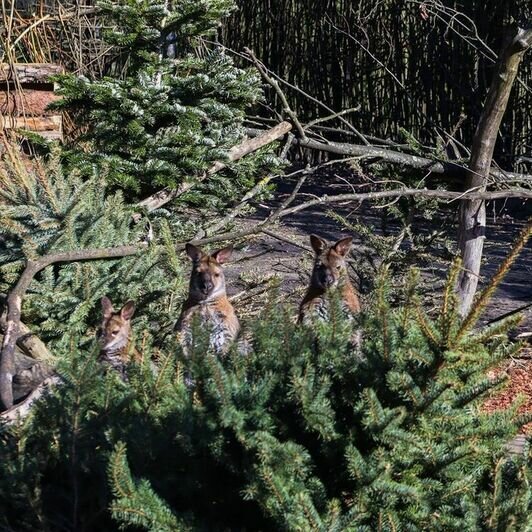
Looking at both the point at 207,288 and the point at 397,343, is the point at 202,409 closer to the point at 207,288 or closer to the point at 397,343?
the point at 397,343

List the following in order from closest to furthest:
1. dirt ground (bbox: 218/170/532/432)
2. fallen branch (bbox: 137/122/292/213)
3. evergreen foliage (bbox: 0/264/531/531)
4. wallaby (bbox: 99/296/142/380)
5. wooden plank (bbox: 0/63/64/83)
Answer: evergreen foliage (bbox: 0/264/531/531)
wallaby (bbox: 99/296/142/380)
dirt ground (bbox: 218/170/532/432)
fallen branch (bbox: 137/122/292/213)
wooden plank (bbox: 0/63/64/83)

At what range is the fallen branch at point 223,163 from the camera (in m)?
7.42

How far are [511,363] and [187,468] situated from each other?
402cm

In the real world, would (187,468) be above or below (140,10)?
below

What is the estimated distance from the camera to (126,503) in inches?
123

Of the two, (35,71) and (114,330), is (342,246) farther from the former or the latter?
(35,71)

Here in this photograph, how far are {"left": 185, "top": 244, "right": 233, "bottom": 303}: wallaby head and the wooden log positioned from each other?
102 inches

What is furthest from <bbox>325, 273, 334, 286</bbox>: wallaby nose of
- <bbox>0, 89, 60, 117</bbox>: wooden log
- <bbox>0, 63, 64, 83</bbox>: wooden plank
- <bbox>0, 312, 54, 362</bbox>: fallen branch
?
<bbox>0, 63, 64, 83</bbox>: wooden plank

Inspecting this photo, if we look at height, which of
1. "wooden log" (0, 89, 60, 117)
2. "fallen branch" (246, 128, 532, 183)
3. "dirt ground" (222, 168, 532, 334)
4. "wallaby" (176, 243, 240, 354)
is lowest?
"dirt ground" (222, 168, 532, 334)

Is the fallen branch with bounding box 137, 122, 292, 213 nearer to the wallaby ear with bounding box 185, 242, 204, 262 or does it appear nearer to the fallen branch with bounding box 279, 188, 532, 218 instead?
the wallaby ear with bounding box 185, 242, 204, 262

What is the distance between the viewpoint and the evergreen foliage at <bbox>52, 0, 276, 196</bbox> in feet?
24.0

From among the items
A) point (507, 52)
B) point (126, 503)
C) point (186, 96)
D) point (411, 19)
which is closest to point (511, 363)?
point (507, 52)

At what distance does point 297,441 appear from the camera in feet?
11.4

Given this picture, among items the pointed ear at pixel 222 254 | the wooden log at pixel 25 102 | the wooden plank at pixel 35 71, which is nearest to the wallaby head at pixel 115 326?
the pointed ear at pixel 222 254
